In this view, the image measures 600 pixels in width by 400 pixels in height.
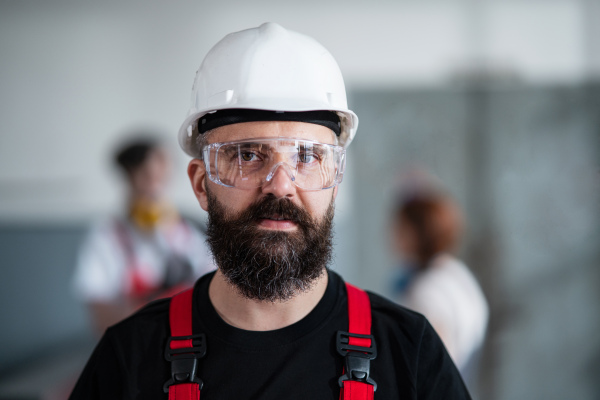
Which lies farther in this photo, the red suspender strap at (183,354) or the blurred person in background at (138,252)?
the blurred person in background at (138,252)

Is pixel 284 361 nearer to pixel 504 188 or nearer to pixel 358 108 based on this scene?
pixel 358 108

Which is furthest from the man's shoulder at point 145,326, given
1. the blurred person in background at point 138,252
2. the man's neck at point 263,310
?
the blurred person in background at point 138,252

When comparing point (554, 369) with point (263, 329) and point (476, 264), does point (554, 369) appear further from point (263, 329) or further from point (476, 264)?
point (263, 329)

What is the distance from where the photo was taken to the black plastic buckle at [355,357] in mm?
1138

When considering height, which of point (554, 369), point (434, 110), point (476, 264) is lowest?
point (554, 369)

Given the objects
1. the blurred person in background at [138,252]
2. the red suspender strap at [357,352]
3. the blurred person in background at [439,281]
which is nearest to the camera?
the red suspender strap at [357,352]

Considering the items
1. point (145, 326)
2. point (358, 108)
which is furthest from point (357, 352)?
point (358, 108)

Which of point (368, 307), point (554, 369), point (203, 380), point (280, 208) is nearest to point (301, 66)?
point (280, 208)

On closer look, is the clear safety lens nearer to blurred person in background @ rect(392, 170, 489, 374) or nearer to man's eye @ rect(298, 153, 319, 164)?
man's eye @ rect(298, 153, 319, 164)

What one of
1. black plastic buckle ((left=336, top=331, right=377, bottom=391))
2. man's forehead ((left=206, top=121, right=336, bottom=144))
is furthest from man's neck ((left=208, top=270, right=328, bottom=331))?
man's forehead ((left=206, top=121, right=336, bottom=144))

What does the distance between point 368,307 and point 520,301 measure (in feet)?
10.9

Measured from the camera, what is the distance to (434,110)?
4.25 meters

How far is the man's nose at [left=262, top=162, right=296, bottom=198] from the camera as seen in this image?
3.76 ft

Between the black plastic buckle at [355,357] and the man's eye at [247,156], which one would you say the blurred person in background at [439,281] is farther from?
the man's eye at [247,156]
